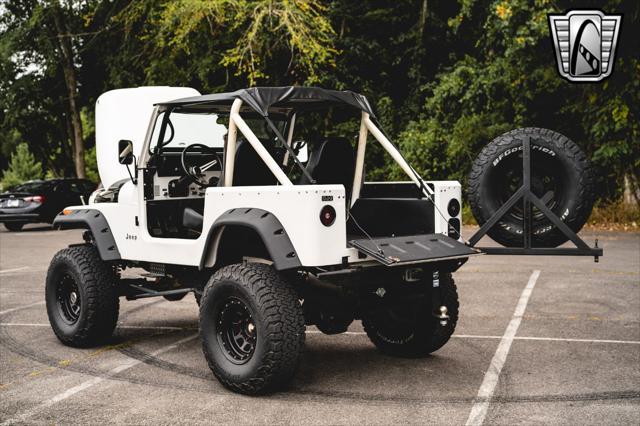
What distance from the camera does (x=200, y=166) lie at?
741 cm

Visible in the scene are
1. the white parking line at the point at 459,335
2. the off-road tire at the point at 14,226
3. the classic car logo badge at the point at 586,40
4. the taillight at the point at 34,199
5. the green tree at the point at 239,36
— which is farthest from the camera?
the off-road tire at the point at 14,226

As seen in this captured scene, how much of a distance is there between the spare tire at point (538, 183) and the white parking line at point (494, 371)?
968 mm

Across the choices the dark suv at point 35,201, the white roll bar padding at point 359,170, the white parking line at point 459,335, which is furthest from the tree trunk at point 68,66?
the white roll bar padding at point 359,170

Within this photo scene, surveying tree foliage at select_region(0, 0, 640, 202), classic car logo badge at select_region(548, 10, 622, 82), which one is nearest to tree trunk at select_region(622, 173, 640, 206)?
tree foliage at select_region(0, 0, 640, 202)

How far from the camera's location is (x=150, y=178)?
7.01m

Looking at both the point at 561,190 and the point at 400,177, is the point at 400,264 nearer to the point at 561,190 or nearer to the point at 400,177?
the point at 561,190

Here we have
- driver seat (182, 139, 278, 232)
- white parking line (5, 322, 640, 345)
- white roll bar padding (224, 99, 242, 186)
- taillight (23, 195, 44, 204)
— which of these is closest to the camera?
white roll bar padding (224, 99, 242, 186)

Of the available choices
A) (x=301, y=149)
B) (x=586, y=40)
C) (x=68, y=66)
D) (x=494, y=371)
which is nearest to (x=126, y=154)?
(x=301, y=149)

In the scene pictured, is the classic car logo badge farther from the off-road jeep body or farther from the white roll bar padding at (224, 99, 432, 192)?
the white roll bar padding at (224, 99, 432, 192)

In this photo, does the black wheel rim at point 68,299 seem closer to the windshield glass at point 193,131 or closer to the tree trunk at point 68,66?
the windshield glass at point 193,131

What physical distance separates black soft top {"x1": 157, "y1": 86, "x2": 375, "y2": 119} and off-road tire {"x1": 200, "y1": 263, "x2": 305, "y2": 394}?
120 cm

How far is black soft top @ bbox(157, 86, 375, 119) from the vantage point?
6.04 m

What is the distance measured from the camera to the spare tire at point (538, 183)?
602 cm

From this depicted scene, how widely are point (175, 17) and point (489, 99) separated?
8.41 m
